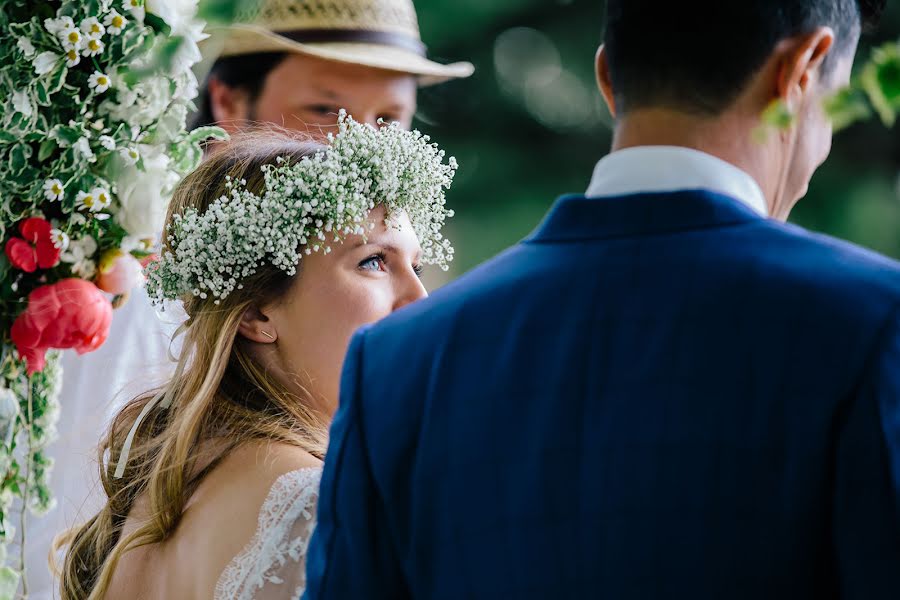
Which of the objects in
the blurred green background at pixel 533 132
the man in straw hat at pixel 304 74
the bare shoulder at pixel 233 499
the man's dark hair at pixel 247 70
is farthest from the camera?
the man's dark hair at pixel 247 70

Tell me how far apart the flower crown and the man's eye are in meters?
0.07

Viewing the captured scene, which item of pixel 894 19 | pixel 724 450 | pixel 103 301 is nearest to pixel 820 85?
pixel 724 450

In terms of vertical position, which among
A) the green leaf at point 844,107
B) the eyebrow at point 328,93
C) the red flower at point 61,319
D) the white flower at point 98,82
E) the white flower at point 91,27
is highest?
the white flower at point 91,27

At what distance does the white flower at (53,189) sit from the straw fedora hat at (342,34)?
4.61 feet

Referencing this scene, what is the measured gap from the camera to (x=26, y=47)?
8.74ft

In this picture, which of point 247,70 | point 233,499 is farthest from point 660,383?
point 247,70

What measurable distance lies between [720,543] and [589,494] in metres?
0.16

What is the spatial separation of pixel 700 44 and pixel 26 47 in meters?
1.79

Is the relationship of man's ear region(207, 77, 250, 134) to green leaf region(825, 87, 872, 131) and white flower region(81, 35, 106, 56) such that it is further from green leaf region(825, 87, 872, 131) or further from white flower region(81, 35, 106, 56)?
green leaf region(825, 87, 872, 131)

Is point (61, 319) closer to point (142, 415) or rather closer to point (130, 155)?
point (142, 415)

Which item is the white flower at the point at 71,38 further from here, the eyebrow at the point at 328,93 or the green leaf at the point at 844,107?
the green leaf at the point at 844,107

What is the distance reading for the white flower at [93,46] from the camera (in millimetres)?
2705

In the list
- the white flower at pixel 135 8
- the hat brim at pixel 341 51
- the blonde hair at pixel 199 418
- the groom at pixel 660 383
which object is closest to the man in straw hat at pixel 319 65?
the hat brim at pixel 341 51

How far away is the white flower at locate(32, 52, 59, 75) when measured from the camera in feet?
8.71
